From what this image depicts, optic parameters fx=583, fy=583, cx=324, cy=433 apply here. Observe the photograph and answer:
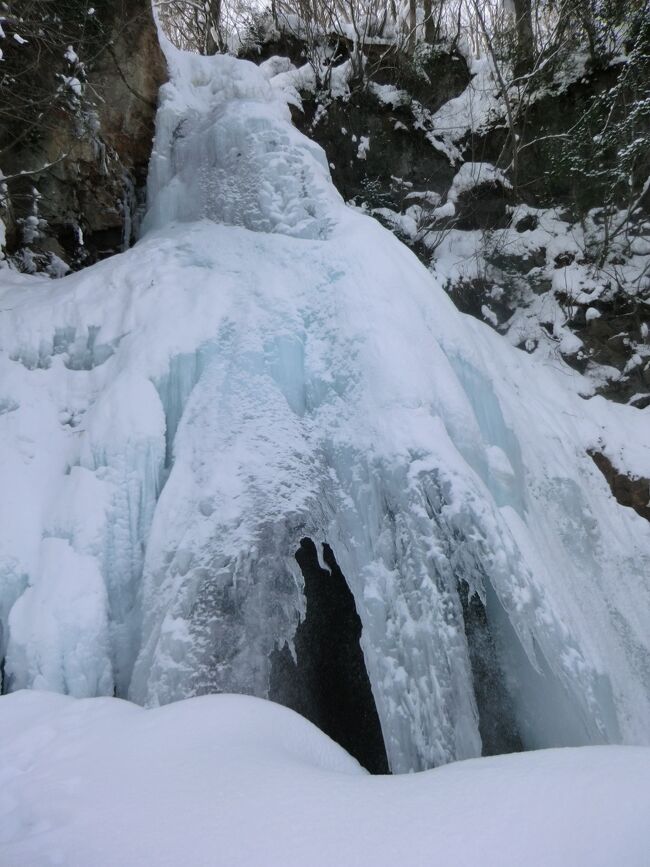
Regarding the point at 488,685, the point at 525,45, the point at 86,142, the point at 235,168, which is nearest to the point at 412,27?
the point at 525,45

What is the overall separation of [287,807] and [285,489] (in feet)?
5.66

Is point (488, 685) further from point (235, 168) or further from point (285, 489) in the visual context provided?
point (235, 168)

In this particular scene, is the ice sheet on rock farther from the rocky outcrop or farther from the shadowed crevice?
the rocky outcrop

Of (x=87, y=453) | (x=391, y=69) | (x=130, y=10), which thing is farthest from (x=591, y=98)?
(x=87, y=453)

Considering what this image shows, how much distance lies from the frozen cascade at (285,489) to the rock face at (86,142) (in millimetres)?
740

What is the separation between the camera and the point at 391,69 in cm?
642

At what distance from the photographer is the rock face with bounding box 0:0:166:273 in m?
4.20

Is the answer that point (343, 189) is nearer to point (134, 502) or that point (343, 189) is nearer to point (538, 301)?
point (538, 301)

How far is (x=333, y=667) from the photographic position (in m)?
3.36

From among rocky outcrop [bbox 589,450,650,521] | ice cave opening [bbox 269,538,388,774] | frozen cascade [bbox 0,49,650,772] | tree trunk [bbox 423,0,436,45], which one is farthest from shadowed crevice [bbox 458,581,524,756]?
tree trunk [bbox 423,0,436,45]

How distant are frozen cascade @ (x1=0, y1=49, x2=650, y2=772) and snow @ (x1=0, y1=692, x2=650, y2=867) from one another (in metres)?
0.98

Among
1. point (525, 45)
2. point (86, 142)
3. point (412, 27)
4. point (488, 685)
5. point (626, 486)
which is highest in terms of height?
point (412, 27)

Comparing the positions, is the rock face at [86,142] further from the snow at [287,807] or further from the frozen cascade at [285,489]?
the snow at [287,807]

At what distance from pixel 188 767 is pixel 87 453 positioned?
1790mm
